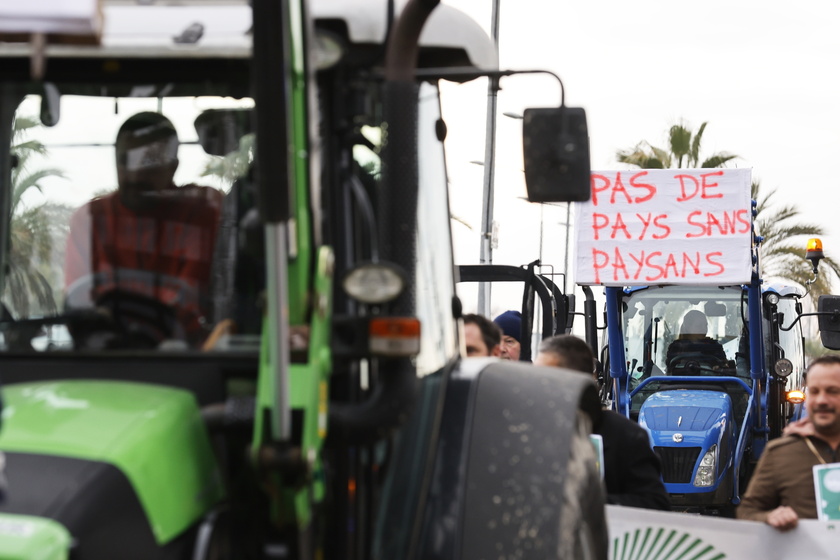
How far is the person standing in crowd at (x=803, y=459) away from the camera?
5793mm

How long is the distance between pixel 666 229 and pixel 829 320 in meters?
2.01

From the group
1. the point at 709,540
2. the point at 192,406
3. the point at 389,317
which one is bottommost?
the point at 709,540

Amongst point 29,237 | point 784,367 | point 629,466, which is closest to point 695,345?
point 784,367

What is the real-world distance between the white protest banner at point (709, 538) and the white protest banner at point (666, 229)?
464 centimetres

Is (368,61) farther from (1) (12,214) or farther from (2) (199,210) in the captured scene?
(1) (12,214)

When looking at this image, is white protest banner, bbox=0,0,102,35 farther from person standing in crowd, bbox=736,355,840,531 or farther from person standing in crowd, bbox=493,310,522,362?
person standing in crowd, bbox=493,310,522,362

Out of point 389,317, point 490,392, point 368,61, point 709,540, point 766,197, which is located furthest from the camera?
point 766,197

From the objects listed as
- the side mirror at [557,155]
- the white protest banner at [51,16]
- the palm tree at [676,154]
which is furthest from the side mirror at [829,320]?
the palm tree at [676,154]

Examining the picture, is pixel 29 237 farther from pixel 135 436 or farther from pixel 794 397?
pixel 794 397

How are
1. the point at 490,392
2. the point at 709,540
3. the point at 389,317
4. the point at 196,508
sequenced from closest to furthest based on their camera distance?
the point at 196,508 < the point at 389,317 < the point at 490,392 < the point at 709,540

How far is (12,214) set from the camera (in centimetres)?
324

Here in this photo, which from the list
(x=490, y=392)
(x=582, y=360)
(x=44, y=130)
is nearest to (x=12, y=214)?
(x=44, y=130)

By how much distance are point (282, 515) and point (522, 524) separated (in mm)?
752

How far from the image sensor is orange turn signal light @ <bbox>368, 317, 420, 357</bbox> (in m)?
2.80
